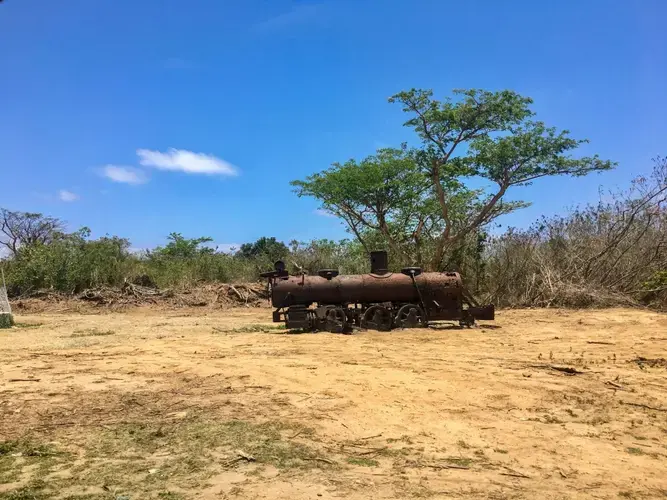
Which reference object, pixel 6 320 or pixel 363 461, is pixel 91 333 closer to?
pixel 6 320

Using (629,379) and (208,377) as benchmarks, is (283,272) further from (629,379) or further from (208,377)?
(629,379)

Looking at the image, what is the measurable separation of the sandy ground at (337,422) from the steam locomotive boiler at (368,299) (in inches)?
103

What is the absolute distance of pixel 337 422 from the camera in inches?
189

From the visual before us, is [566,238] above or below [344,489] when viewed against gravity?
above

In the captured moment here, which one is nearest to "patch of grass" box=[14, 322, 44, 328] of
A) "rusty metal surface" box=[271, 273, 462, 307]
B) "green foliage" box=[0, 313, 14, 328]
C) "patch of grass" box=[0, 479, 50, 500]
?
"green foliage" box=[0, 313, 14, 328]

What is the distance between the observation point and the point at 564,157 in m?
17.3

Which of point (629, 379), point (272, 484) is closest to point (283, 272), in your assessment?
point (629, 379)

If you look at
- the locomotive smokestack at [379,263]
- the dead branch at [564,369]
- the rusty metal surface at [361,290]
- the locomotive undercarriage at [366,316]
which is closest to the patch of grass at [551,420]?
the dead branch at [564,369]

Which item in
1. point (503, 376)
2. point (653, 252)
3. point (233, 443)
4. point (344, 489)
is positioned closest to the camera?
point (344, 489)

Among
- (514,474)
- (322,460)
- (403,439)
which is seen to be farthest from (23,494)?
(514,474)

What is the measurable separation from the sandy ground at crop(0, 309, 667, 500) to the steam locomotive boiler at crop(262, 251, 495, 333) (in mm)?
2625

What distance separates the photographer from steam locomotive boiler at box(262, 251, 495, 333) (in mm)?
11832

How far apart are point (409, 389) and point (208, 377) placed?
8.80ft

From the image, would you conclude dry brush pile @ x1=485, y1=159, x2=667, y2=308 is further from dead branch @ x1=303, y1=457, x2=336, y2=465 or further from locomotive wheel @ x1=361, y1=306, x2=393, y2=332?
dead branch @ x1=303, y1=457, x2=336, y2=465
